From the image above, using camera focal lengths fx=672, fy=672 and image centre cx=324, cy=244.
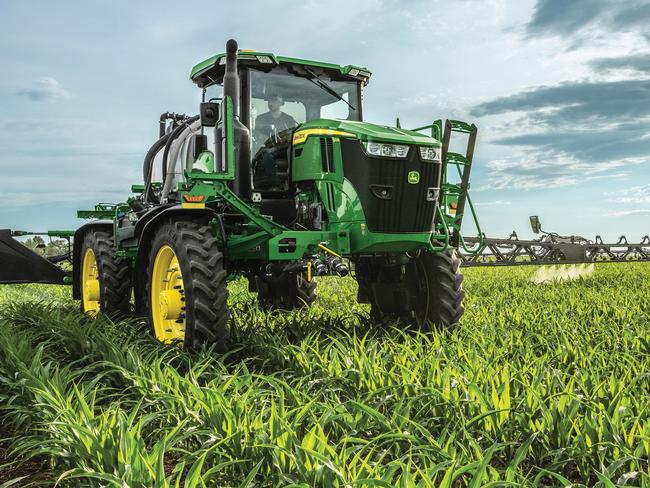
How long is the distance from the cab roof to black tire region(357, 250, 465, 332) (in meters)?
1.90

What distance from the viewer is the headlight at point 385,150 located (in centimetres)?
574

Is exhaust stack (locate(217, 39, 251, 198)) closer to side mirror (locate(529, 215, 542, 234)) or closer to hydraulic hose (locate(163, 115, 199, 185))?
hydraulic hose (locate(163, 115, 199, 185))

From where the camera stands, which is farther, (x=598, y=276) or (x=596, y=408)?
(x=598, y=276)

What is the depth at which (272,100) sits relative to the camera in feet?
20.5

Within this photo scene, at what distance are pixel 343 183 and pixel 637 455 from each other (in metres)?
3.34

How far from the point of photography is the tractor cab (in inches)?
240

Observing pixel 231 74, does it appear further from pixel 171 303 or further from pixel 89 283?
pixel 89 283

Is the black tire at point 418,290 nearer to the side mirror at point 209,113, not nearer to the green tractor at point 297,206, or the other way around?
the green tractor at point 297,206

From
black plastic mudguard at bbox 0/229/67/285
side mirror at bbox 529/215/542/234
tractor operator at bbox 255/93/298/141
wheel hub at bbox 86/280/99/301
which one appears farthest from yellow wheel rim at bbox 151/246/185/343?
side mirror at bbox 529/215/542/234

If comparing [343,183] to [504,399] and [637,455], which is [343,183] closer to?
[504,399]

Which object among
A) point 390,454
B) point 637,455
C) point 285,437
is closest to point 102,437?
point 285,437

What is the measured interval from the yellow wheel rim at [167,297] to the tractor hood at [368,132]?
64.9 inches

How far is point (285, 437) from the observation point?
3031 millimetres

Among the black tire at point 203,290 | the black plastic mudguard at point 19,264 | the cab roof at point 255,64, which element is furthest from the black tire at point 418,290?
the black plastic mudguard at point 19,264
